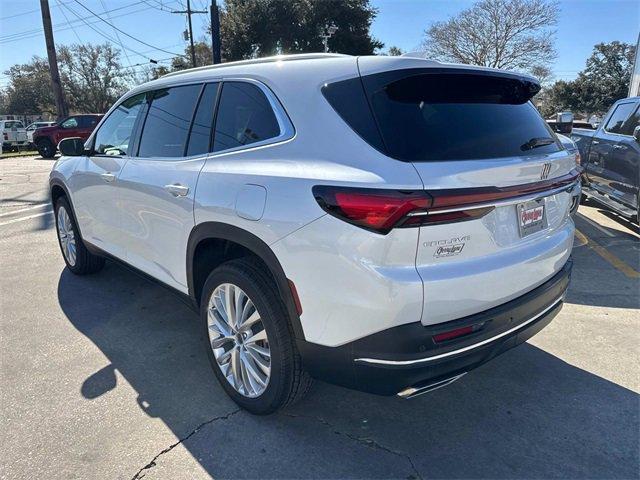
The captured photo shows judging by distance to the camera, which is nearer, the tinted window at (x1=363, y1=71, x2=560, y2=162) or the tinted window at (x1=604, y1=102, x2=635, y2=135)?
the tinted window at (x1=363, y1=71, x2=560, y2=162)

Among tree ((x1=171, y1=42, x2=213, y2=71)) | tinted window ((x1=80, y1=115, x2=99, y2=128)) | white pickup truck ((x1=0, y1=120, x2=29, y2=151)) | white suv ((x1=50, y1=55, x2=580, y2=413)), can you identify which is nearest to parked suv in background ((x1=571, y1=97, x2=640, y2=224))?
white suv ((x1=50, y1=55, x2=580, y2=413))

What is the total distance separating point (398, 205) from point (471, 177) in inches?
15.2

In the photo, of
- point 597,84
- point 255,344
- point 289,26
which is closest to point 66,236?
point 255,344

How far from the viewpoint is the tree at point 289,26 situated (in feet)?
109

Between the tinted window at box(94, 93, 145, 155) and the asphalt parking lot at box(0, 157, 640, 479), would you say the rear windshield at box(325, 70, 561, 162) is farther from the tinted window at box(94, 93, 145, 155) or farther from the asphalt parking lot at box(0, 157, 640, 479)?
the tinted window at box(94, 93, 145, 155)

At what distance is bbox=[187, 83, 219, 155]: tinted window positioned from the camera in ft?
9.67

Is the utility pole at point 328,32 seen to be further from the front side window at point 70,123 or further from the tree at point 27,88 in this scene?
the tree at point 27,88

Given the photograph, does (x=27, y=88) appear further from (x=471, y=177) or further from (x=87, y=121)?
(x=471, y=177)

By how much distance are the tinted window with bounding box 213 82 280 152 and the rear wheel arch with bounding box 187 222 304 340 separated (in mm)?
497

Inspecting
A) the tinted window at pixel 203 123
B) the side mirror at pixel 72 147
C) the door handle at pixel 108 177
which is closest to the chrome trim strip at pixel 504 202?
the tinted window at pixel 203 123

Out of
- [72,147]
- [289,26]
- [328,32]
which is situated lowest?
[72,147]

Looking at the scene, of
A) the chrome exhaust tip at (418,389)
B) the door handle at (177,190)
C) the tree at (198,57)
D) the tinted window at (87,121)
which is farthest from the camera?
the tree at (198,57)

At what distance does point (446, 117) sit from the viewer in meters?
2.28

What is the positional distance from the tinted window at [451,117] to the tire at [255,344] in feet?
3.17
